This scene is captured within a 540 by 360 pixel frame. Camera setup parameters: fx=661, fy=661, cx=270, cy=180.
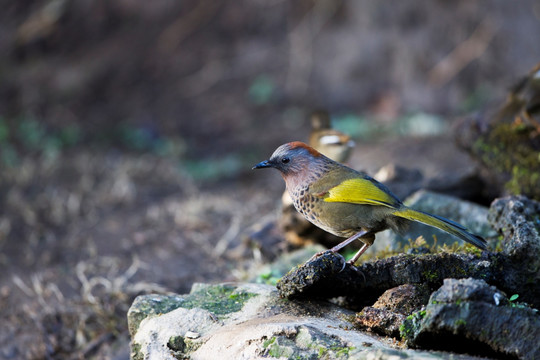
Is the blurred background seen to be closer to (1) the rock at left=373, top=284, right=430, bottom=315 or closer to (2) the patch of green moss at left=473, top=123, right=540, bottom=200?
(2) the patch of green moss at left=473, top=123, right=540, bottom=200

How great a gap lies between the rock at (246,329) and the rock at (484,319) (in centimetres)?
13

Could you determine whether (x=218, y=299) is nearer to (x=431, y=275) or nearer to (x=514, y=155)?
(x=431, y=275)

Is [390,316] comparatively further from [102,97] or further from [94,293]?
→ [102,97]

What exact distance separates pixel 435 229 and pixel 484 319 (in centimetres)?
223

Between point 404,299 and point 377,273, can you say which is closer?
point 404,299

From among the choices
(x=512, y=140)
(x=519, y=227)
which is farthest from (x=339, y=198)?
(x=512, y=140)

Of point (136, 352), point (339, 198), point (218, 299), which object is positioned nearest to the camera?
point (136, 352)

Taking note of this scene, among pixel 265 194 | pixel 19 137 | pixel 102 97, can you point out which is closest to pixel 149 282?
pixel 265 194

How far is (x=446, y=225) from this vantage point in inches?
149

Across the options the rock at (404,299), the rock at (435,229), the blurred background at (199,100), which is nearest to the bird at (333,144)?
the rock at (435,229)

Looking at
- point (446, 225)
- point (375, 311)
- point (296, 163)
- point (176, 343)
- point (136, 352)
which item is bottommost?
point (136, 352)

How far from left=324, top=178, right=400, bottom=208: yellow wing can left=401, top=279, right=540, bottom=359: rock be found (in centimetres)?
119

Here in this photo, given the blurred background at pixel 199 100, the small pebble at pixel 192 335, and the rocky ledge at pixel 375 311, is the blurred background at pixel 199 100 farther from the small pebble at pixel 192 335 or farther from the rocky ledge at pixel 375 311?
the small pebble at pixel 192 335

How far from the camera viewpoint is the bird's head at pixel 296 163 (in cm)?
438
